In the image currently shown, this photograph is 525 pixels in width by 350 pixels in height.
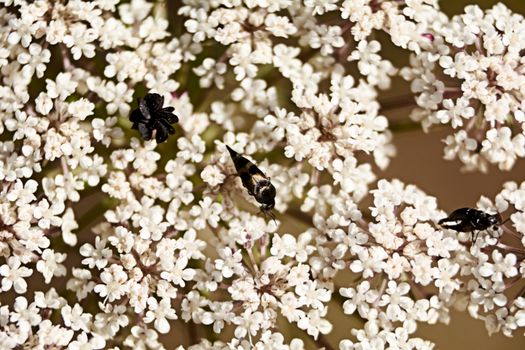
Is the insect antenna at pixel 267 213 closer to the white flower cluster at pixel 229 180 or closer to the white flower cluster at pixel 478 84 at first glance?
the white flower cluster at pixel 229 180

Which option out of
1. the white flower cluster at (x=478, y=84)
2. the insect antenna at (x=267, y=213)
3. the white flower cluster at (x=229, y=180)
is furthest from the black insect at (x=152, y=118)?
the white flower cluster at (x=478, y=84)

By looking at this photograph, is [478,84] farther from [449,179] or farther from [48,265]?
[48,265]

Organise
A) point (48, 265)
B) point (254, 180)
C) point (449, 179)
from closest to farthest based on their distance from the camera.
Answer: point (254, 180)
point (48, 265)
point (449, 179)

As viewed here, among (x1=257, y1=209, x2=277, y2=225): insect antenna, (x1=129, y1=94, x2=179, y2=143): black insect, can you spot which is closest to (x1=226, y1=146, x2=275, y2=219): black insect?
(x1=257, y1=209, x2=277, y2=225): insect antenna

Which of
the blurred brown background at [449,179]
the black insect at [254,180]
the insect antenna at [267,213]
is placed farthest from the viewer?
the blurred brown background at [449,179]

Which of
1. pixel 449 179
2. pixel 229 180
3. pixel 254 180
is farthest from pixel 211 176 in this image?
pixel 449 179

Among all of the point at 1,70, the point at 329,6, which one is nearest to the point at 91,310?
the point at 1,70
